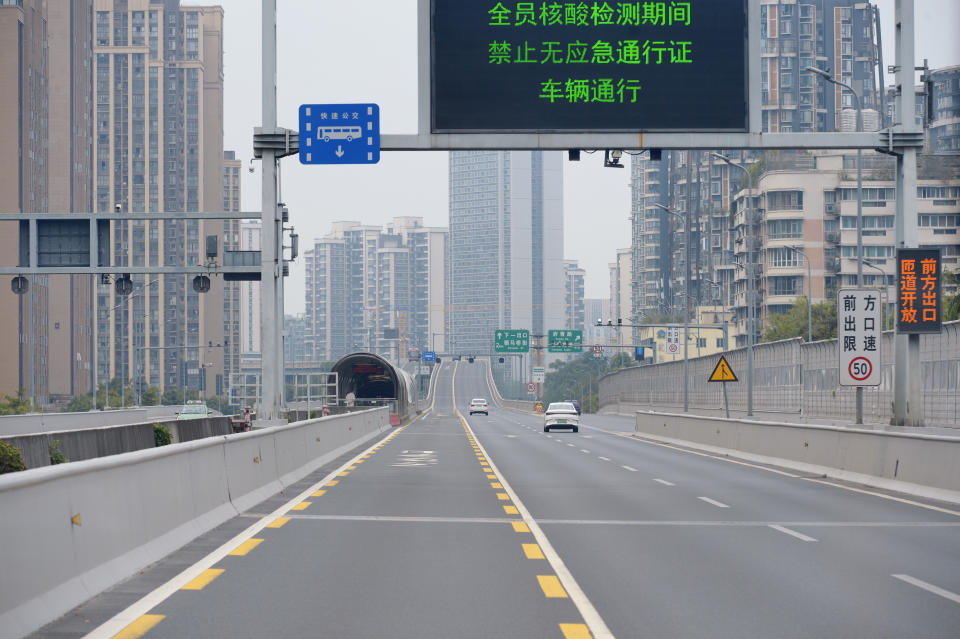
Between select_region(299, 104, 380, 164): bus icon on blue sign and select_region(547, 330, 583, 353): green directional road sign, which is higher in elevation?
select_region(299, 104, 380, 164): bus icon on blue sign

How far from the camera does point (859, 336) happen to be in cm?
2525

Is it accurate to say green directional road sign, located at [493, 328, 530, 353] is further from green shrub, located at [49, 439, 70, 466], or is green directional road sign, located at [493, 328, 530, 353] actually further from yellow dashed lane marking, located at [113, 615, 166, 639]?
yellow dashed lane marking, located at [113, 615, 166, 639]

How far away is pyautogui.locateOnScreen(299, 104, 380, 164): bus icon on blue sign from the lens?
2514cm

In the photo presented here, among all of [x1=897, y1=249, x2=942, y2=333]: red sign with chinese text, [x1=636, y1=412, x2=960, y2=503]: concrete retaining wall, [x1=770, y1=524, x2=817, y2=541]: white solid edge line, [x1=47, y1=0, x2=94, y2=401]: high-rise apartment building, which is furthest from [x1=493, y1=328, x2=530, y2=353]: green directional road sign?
[x1=770, y1=524, x2=817, y2=541]: white solid edge line

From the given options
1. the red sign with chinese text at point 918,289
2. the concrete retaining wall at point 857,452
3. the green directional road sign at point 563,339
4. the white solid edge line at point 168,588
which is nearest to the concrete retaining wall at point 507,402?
the green directional road sign at point 563,339

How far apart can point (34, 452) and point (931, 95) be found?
18142mm

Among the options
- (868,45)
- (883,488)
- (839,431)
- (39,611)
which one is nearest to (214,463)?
(39,611)

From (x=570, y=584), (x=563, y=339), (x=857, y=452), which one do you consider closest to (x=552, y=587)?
(x=570, y=584)

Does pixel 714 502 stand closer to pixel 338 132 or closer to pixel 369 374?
pixel 338 132

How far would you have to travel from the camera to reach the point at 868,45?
166 m

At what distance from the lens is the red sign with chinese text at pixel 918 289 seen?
2383 centimetres

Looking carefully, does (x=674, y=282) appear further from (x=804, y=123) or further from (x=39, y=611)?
(x=39, y=611)

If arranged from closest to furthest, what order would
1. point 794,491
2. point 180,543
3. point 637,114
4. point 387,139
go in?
point 180,543 < point 794,491 < point 637,114 < point 387,139

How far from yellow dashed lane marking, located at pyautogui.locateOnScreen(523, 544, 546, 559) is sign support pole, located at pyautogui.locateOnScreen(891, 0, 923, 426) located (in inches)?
552
